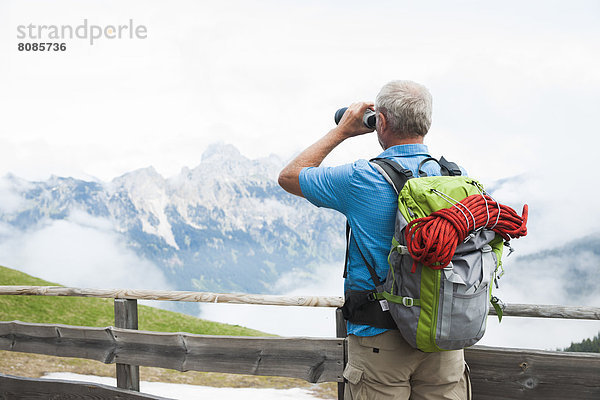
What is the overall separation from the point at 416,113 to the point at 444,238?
0.57 metres

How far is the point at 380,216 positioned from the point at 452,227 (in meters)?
0.32

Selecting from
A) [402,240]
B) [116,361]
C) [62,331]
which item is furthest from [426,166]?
[62,331]

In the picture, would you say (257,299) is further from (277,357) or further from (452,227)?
(452,227)

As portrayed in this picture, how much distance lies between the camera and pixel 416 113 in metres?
2.29

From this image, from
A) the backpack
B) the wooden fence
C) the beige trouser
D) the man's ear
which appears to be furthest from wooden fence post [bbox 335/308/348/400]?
the man's ear

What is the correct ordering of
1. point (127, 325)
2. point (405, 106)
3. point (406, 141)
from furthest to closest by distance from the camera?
point (127, 325)
point (406, 141)
point (405, 106)

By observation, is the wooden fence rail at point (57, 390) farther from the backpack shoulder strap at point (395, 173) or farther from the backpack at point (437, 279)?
the backpack shoulder strap at point (395, 173)

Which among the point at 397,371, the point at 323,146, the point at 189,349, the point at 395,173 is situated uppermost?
the point at 323,146

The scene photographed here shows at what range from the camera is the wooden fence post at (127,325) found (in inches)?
167

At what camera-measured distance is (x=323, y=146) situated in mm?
2465

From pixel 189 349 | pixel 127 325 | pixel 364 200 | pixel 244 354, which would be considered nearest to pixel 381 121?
pixel 364 200

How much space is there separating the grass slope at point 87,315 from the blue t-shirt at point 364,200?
15091 mm

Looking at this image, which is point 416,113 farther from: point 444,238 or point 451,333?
point 451,333

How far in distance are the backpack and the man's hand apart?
1.02ft
